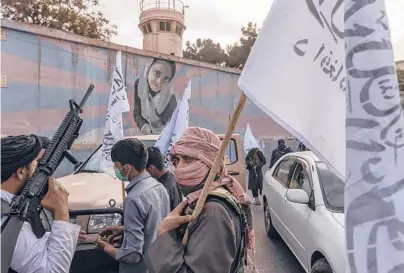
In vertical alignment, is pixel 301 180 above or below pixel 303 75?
below

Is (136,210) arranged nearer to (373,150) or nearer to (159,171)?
(159,171)

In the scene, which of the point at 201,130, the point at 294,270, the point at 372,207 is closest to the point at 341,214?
the point at 294,270

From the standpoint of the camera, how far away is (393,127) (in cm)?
126

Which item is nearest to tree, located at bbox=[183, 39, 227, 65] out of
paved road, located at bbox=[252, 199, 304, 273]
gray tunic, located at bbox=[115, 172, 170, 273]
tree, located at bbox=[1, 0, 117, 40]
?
tree, located at bbox=[1, 0, 117, 40]

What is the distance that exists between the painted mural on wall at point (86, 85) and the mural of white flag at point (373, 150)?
928 cm

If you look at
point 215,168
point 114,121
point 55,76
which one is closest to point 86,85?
point 55,76

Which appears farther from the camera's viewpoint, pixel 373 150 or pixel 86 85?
pixel 86 85

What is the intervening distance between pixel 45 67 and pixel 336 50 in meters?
10.1

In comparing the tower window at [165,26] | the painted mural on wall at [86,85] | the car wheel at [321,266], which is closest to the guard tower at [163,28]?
the tower window at [165,26]

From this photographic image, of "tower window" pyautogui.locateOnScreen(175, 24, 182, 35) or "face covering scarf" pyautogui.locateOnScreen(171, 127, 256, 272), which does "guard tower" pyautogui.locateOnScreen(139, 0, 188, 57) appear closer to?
"tower window" pyautogui.locateOnScreen(175, 24, 182, 35)

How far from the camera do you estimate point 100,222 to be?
3729 mm

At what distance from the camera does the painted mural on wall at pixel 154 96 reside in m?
13.8

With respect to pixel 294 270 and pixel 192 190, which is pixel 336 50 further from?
pixel 294 270

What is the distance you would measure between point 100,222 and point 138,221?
1.37m
